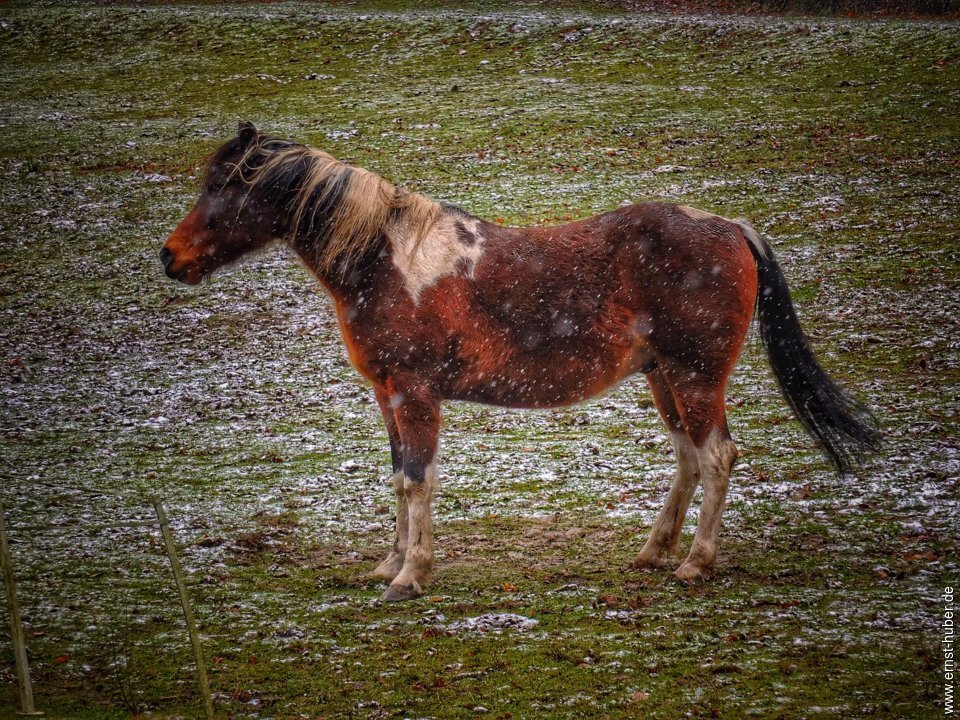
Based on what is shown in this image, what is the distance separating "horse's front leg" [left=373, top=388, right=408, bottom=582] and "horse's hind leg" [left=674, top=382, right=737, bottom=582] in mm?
2038

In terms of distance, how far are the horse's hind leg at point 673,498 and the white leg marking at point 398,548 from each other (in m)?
1.74

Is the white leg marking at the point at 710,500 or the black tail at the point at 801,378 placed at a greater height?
the black tail at the point at 801,378

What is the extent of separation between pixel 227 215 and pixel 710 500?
4006 millimetres

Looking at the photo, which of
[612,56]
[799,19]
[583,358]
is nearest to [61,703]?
[583,358]

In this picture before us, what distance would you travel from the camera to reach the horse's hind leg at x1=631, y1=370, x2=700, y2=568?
6266 mm

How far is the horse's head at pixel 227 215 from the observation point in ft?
20.0

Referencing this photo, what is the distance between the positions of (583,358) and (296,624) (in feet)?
8.88

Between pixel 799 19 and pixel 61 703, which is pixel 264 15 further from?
pixel 61 703

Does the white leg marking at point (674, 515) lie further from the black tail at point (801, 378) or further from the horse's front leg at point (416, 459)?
the horse's front leg at point (416, 459)

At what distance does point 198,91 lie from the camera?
2161 centimetres

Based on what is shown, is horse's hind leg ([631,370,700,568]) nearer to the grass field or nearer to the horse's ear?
the grass field

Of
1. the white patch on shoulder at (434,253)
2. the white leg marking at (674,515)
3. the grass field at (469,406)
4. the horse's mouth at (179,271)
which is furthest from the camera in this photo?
the white leg marking at (674,515)

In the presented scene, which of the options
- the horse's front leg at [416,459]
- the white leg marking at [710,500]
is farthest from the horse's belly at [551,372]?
the white leg marking at [710,500]
